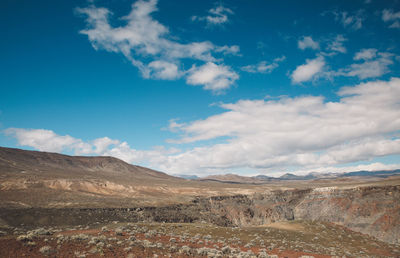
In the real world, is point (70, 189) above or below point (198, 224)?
above

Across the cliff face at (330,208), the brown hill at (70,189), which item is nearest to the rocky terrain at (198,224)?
the cliff face at (330,208)

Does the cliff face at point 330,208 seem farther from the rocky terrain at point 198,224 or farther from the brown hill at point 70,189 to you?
the brown hill at point 70,189

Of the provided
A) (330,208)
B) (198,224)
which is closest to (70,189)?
(198,224)

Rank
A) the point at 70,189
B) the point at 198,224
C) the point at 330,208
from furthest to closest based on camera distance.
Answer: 1. the point at 70,189
2. the point at 330,208
3. the point at 198,224

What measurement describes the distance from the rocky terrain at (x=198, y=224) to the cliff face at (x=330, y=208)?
6.8 inches

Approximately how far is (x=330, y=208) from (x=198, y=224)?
37685mm

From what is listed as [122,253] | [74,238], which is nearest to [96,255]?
[122,253]

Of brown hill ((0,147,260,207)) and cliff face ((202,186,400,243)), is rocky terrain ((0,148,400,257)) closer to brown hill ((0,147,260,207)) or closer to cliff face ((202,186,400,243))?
cliff face ((202,186,400,243))

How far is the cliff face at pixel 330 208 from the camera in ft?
144

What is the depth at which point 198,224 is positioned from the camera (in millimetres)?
34250

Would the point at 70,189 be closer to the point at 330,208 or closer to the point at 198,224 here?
the point at 198,224

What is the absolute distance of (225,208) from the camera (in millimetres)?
60844

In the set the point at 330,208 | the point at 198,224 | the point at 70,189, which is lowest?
the point at 330,208

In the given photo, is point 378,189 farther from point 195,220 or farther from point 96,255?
point 96,255
